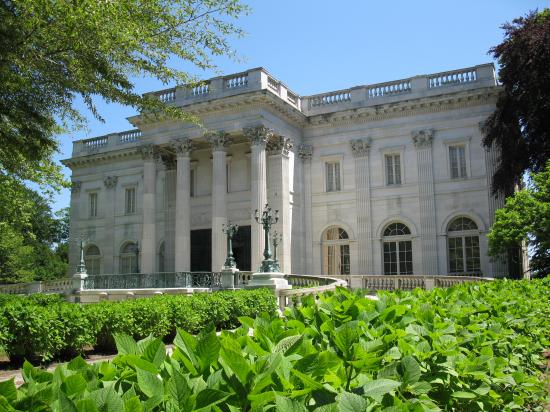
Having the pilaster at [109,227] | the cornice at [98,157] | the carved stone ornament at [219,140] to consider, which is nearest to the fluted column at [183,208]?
the carved stone ornament at [219,140]

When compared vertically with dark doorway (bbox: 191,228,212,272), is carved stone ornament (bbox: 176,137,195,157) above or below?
above

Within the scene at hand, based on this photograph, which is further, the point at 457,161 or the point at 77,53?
the point at 457,161

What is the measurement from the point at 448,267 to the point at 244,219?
1233 cm

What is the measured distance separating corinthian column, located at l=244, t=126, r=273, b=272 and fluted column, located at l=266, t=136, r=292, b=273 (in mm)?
1771

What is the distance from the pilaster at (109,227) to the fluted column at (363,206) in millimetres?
19066

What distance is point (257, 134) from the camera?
2997 cm

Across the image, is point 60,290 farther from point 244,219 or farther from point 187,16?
point 187,16

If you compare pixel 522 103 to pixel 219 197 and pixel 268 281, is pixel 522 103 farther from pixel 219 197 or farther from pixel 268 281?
pixel 219 197

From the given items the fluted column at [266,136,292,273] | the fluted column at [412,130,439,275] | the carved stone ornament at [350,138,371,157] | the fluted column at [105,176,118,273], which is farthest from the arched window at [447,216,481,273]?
the fluted column at [105,176,118,273]

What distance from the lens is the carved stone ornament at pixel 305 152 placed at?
111 ft

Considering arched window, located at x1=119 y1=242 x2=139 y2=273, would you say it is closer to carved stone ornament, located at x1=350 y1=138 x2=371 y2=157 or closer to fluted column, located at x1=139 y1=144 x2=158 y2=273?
fluted column, located at x1=139 y1=144 x2=158 y2=273

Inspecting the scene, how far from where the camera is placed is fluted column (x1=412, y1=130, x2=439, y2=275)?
98.7ft

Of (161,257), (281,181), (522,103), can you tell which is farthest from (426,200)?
(161,257)

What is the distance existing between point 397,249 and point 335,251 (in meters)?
3.86
